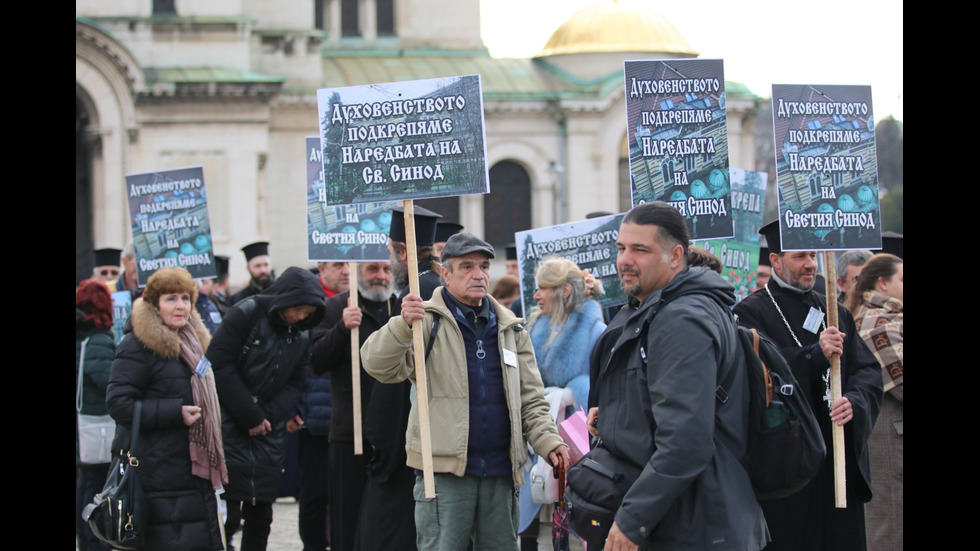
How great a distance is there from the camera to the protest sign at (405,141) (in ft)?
22.5

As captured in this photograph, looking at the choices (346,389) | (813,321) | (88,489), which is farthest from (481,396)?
(88,489)

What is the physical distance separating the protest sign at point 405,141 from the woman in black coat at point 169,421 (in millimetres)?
1612

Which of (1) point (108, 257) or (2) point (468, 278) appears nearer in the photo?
(2) point (468, 278)

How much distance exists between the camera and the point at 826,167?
23.6 ft

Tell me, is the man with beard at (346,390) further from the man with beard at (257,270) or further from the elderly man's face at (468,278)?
the man with beard at (257,270)

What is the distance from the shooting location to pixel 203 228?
11.4 metres

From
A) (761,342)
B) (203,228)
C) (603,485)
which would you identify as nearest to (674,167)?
(761,342)

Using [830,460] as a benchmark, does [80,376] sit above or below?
above

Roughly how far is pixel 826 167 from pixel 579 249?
105 inches

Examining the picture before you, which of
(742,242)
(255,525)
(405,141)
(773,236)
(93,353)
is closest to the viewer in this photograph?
(405,141)

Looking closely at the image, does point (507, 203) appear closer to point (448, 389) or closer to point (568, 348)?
point (568, 348)

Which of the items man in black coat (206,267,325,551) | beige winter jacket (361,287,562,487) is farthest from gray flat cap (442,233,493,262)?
man in black coat (206,267,325,551)

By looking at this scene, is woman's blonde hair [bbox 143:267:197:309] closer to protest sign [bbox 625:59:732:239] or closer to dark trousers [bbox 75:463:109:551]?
dark trousers [bbox 75:463:109:551]

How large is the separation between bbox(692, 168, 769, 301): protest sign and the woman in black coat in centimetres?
417
